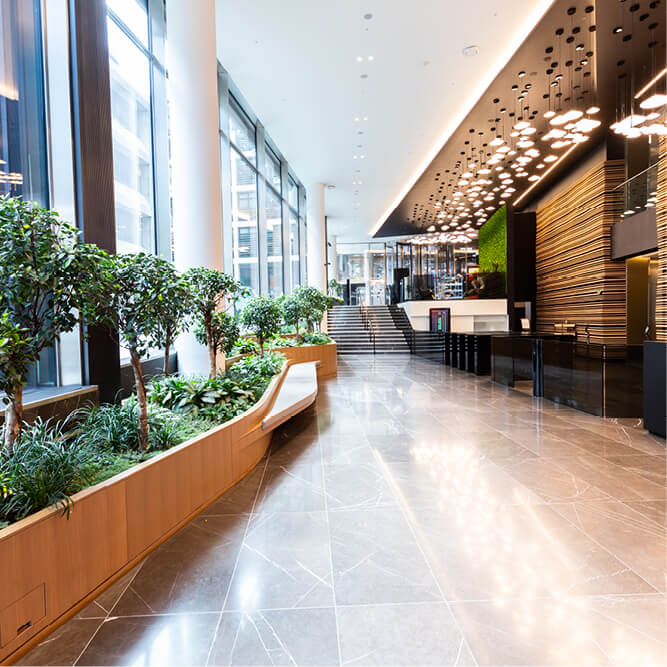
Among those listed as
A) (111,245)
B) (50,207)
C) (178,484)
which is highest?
(50,207)

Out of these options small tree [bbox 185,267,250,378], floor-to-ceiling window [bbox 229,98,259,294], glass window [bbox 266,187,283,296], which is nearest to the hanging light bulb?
small tree [bbox 185,267,250,378]

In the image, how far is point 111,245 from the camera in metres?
4.19

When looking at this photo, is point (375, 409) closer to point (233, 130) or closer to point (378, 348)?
point (233, 130)

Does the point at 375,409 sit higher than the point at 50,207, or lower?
lower

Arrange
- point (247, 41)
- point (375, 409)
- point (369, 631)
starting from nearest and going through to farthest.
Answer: point (369, 631), point (375, 409), point (247, 41)

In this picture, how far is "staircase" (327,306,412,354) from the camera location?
1745 cm

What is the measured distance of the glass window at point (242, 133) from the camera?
970cm

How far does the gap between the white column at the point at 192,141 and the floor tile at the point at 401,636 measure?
12.8ft

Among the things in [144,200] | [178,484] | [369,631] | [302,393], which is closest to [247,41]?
[144,200]

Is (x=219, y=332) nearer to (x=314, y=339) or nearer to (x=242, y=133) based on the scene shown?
(x=314, y=339)

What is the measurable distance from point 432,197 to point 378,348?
244 inches

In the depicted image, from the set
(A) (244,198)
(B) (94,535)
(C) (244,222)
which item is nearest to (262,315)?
(C) (244,222)

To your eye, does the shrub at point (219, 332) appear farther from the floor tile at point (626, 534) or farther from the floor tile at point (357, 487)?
the floor tile at point (626, 534)

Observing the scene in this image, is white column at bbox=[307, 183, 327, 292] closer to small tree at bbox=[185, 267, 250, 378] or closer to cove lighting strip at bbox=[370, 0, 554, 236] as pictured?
cove lighting strip at bbox=[370, 0, 554, 236]
